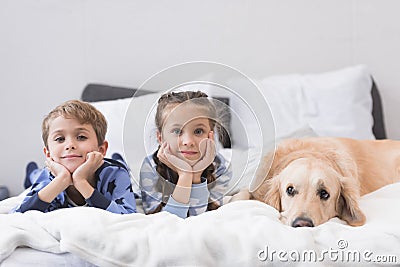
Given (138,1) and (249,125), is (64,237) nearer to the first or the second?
(249,125)

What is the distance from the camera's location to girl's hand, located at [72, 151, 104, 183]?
133cm

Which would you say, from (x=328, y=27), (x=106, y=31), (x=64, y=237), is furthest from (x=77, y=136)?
(x=328, y=27)

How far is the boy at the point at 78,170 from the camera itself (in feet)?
4.34

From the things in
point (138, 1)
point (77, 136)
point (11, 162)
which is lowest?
point (11, 162)

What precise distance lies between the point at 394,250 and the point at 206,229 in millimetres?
337

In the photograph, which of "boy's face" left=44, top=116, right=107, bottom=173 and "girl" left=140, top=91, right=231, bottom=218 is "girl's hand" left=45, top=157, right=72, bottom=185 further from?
"girl" left=140, top=91, right=231, bottom=218

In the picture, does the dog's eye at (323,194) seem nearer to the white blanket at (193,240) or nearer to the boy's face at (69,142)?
the white blanket at (193,240)

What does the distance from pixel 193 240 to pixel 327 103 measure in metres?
1.47

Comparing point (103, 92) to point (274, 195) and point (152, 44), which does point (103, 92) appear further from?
point (274, 195)

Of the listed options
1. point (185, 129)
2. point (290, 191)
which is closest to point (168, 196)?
point (185, 129)

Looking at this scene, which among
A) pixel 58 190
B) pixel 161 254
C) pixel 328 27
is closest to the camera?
pixel 161 254

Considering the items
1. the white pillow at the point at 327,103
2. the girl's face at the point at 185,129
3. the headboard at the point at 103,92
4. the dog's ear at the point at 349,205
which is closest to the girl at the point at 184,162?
the girl's face at the point at 185,129

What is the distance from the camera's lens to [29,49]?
2.70 metres

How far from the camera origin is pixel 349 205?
133cm
